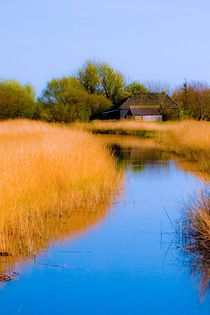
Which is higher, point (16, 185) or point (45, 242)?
point (16, 185)

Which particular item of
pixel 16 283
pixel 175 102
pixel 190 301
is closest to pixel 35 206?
pixel 16 283

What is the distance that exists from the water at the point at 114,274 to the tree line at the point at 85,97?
2832 centimetres

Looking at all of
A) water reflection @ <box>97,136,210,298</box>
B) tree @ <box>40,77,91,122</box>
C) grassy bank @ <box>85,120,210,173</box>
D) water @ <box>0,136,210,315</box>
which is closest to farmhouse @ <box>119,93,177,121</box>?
tree @ <box>40,77,91,122</box>

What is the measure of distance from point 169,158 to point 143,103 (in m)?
37.7

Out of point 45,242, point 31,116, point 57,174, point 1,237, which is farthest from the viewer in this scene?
point 31,116

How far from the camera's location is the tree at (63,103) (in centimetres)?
3612

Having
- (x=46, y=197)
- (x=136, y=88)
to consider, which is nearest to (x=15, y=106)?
(x=46, y=197)

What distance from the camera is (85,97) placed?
128 ft

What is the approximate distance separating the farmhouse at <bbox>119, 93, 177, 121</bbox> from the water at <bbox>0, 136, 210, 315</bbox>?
43.3 metres

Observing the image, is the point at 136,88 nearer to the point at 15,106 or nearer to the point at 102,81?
the point at 102,81

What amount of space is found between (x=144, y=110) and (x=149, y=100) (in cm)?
227

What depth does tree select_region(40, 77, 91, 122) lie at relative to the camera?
36.1m

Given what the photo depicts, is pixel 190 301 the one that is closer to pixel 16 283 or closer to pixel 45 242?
pixel 16 283

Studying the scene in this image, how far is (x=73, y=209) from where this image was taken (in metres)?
7.74
